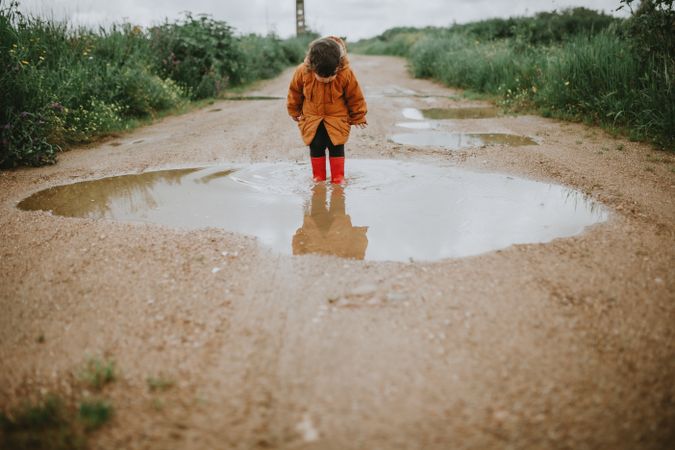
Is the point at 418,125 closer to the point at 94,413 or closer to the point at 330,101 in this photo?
the point at 330,101

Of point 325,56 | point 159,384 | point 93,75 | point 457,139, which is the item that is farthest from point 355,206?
point 93,75

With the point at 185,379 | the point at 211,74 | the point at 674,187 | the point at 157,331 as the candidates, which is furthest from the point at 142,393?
the point at 211,74

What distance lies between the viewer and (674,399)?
5.98 feet

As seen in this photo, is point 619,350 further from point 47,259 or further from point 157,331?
point 47,259

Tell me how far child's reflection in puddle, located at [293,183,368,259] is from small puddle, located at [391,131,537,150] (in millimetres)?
2352

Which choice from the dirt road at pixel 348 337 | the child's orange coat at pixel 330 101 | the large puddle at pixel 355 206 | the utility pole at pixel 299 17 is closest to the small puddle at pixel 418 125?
the large puddle at pixel 355 206

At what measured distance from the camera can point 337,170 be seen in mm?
4457

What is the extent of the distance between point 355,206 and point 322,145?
814mm

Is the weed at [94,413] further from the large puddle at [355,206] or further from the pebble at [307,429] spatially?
the large puddle at [355,206]

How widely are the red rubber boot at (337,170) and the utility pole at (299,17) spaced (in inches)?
1062

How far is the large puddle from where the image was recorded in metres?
3.28

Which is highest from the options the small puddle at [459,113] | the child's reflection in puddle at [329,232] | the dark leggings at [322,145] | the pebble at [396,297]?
the small puddle at [459,113]

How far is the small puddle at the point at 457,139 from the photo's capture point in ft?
19.5

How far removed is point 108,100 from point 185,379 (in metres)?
7.08
